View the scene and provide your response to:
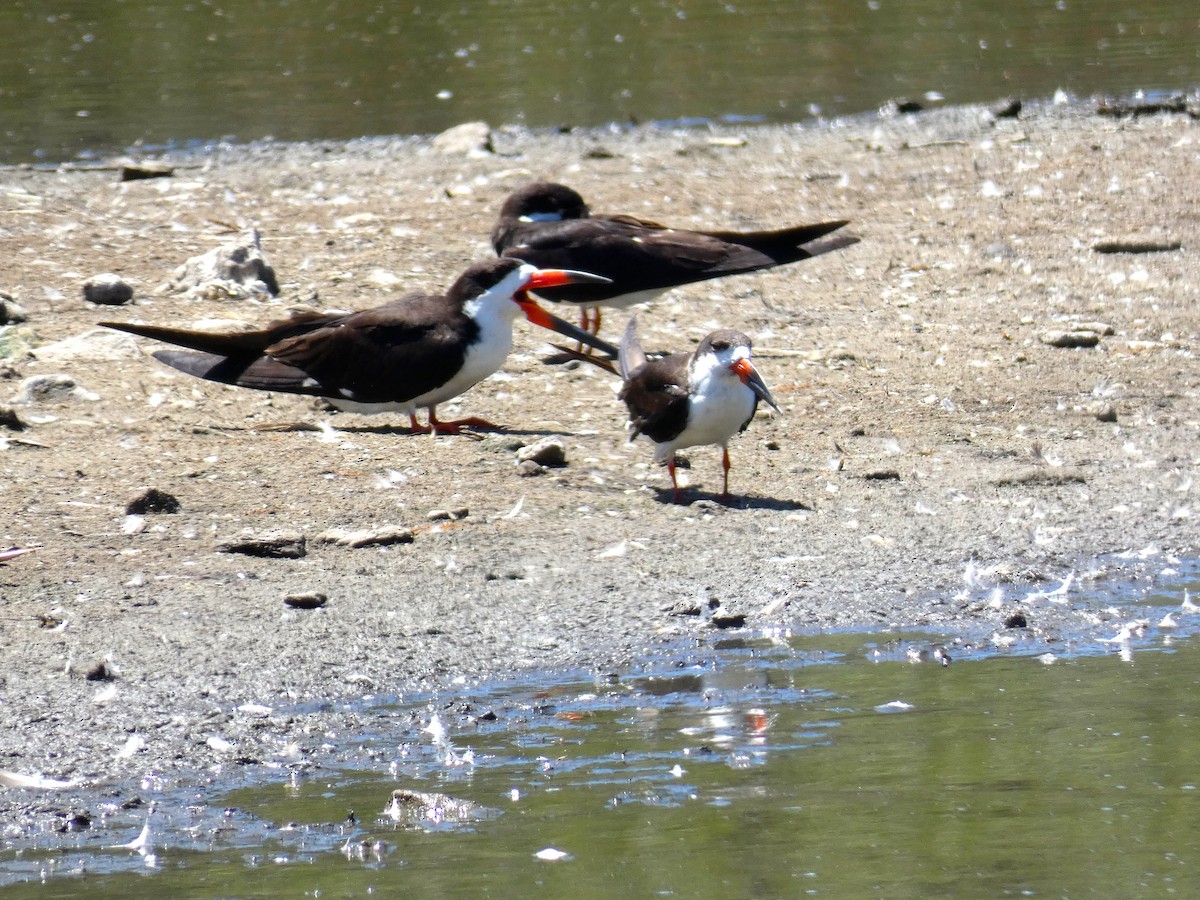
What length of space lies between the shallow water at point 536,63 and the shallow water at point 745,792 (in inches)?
437

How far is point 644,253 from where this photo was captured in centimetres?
898

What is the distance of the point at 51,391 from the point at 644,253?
2.92m

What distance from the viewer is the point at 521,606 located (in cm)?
571

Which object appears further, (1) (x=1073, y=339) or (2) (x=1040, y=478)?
(1) (x=1073, y=339)

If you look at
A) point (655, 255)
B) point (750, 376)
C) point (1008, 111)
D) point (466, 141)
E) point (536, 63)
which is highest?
point (750, 376)

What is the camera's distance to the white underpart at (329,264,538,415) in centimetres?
752

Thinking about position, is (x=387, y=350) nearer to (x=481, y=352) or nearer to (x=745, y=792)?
(x=481, y=352)

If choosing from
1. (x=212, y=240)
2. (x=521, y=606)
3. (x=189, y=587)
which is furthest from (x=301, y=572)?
(x=212, y=240)

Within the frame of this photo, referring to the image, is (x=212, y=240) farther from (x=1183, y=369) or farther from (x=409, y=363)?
(x=1183, y=369)

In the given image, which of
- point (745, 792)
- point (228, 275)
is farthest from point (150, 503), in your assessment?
point (228, 275)

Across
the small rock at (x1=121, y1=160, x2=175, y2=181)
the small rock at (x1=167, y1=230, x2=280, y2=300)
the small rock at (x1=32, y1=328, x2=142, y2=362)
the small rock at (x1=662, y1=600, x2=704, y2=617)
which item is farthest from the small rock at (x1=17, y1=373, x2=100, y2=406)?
the small rock at (x1=121, y1=160, x2=175, y2=181)

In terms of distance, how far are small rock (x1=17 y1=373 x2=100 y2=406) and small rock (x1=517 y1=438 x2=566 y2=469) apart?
1.93m

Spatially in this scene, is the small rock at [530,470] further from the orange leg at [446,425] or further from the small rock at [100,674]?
the small rock at [100,674]

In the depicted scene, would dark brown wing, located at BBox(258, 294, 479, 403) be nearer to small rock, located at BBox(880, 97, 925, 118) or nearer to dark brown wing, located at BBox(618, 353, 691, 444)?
dark brown wing, located at BBox(618, 353, 691, 444)
